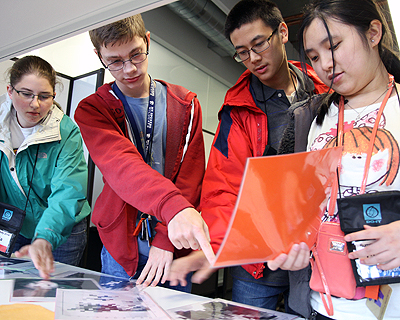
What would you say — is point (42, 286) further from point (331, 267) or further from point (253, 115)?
point (253, 115)

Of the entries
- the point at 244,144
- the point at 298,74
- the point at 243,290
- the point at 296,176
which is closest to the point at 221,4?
the point at 298,74

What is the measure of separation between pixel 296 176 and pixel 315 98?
0.56m

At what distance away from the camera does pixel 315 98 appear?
1.02 metres

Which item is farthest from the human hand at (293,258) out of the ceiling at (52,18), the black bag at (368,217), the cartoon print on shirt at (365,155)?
the ceiling at (52,18)

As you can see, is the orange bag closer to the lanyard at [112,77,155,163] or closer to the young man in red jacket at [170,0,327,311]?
the young man in red jacket at [170,0,327,311]

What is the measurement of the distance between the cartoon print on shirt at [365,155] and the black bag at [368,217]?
3.4 inches

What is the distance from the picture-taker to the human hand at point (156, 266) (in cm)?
→ 103

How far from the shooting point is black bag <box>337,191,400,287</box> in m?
0.65

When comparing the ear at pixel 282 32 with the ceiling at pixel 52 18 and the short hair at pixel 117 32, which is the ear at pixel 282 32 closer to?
the ceiling at pixel 52 18

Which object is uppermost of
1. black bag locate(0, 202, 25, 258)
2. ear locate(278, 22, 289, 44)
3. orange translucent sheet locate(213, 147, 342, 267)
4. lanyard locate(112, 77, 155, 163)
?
ear locate(278, 22, 289, 44)

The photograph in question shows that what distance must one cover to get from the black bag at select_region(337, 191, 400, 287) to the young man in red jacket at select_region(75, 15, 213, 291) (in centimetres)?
46

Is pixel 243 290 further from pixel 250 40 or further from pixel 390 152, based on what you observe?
pixel 250 40

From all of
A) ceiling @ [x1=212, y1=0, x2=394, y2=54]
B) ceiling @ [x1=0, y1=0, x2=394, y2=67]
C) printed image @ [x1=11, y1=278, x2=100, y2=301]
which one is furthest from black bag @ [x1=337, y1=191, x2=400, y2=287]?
ceiling @ [x1=212, y1=0, x2=394, y2=54]

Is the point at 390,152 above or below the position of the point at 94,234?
above
